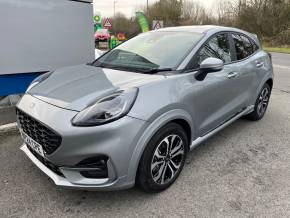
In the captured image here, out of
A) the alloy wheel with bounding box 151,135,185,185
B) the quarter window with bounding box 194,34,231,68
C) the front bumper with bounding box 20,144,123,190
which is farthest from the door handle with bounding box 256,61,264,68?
the front bumper with bounding box 20,144,123,190

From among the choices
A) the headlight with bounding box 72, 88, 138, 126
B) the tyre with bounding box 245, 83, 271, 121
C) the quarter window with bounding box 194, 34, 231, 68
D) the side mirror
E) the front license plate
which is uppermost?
the quarter window with bounding box 194, 34, 231, 68

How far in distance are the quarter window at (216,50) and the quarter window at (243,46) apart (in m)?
0.28

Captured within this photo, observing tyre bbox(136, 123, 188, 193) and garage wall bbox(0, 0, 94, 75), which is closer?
tyre bbox(136, 123, 188, 193)

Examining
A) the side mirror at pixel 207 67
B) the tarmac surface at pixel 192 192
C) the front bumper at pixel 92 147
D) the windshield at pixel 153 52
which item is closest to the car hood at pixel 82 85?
the front bumper at pixel 92 147

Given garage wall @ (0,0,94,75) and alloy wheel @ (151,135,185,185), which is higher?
garage wall @ (0,0,94,75)

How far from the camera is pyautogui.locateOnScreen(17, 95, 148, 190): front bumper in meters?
2.21

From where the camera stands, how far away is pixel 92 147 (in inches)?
87.4

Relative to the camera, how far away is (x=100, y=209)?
2.54m

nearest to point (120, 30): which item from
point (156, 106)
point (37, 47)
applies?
point (37, 47)

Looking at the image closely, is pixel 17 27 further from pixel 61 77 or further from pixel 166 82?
pixel 166 82

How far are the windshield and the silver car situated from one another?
1 centimetres

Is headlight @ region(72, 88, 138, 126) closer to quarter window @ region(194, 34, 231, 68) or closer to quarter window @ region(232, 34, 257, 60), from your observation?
quarter window @ region(194, 34, 231, 68)

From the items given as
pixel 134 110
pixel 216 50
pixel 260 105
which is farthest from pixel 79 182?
pixel 260 105

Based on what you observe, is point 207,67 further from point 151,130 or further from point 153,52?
point 151,130
